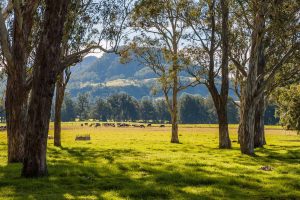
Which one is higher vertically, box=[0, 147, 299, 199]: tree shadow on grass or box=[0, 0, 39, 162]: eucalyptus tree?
box=[0, 0, 39, 162]: eucalyptus tree

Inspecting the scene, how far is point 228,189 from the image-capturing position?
14.6m

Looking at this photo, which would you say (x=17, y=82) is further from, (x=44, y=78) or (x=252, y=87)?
(x=252, y=87)

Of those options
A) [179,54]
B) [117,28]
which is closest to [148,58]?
[179,54]

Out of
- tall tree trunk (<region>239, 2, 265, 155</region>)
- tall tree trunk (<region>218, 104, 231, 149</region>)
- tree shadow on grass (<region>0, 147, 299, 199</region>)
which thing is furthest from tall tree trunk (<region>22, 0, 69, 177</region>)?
tall tree trunk (<region>218, 104, 231, 149</region>)

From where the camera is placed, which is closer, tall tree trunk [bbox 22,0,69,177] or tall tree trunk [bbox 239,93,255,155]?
tall tree trunk [bbox 22,0,69,177]

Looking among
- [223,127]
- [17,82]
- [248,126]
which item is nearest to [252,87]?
[248,126]

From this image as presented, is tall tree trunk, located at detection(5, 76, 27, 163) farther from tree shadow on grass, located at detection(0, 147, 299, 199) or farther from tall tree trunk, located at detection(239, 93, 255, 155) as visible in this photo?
tall tree trunk, located at detection(239, 93, 255, 155)

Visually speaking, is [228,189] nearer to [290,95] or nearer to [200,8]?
[200,8]

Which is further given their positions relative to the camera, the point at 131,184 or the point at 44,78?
the point at 44,78

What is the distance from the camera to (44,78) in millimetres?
15938

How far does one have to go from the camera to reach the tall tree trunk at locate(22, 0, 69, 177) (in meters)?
15.9

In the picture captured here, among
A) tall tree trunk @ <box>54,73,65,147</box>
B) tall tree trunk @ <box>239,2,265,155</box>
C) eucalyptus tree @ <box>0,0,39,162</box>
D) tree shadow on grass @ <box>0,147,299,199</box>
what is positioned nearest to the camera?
tree shadow on grass @ <box>0,147,299,199</box>

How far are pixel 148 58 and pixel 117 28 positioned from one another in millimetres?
20745

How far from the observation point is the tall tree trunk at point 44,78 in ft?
52.0
